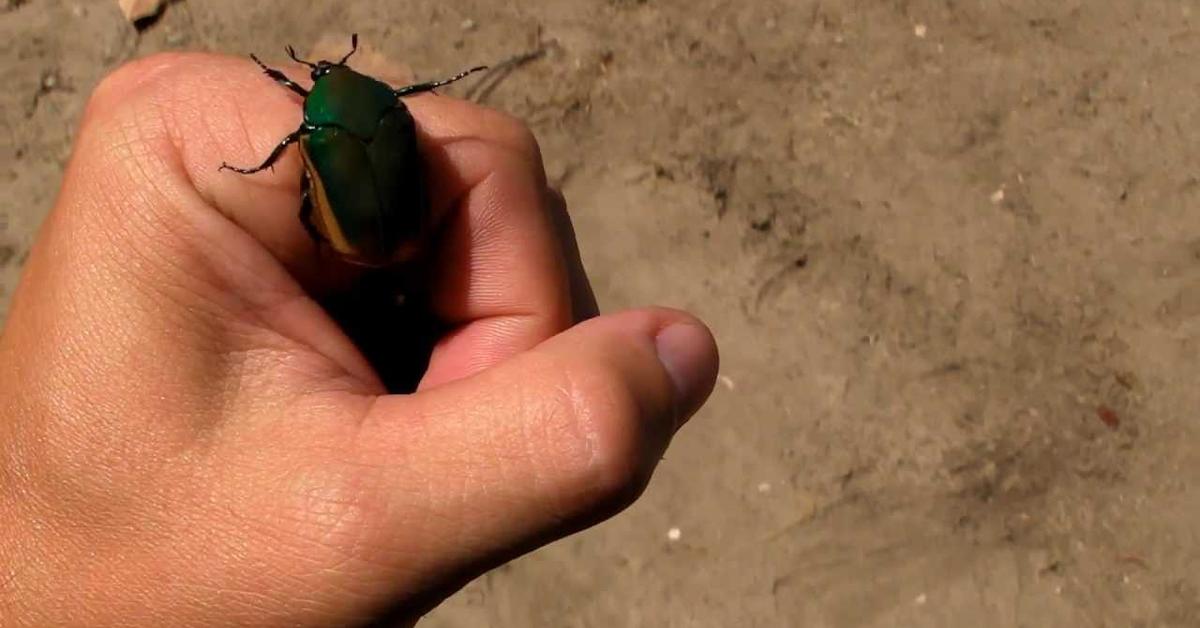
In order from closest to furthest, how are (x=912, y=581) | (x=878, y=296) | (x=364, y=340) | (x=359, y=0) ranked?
(x=364, y=340), (x=912, y=581), (x=878, y=296), (x=359, y=0)

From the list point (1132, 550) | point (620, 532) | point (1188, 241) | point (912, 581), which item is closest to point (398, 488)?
point (620, 532)

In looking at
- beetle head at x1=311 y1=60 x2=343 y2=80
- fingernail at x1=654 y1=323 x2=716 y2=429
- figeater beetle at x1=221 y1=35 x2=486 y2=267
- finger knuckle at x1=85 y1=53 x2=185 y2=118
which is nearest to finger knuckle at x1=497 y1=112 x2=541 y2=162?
figeater beetle at x1=221 y1=35 x2=486 y2=267

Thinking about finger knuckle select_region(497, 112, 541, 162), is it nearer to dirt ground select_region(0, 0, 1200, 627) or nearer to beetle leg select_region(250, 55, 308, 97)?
beetle leg select_region(250, 55, 308, 97)

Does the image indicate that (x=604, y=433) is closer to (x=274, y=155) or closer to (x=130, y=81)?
(x=274, y=155)

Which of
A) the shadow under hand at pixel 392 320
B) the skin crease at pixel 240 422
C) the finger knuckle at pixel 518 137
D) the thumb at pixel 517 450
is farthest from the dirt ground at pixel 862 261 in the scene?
the thumb at pixel 517 450

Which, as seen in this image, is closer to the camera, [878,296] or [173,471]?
[173,471]

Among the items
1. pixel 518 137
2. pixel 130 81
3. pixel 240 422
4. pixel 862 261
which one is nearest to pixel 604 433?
pixel 240 422

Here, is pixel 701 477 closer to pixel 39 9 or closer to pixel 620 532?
pixel 620 532

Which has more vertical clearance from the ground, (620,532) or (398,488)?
(398,488)
